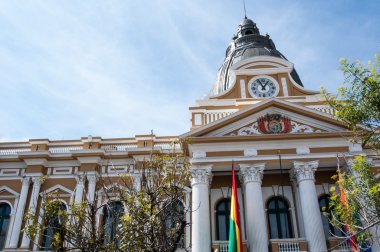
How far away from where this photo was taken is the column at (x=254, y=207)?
17.6 m

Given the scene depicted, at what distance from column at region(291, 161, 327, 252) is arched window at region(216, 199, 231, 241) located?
358 centimetres

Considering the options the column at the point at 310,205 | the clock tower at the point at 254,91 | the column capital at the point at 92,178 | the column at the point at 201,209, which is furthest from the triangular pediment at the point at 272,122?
the column capital at the point at 92,178

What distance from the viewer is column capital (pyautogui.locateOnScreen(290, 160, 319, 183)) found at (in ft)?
62.7

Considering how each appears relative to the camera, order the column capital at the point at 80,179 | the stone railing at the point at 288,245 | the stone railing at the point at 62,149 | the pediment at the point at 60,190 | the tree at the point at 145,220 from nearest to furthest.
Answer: the tree at the point at 145,220
the stone railing at the point at 288,245
the column capital at the point at 80,179
the pediment at the point at 60,190
the stone railing at the point at 62,149

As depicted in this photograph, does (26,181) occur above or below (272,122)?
below

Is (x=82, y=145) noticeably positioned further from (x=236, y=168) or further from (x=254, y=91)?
(x=254, y=91)

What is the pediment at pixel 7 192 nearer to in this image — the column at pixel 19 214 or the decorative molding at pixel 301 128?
the column at pixel 19 214

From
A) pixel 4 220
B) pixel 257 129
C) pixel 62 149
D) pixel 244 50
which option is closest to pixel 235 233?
pixel 257 129

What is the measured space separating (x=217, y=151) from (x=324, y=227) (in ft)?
19.7

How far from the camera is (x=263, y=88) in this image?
25062 millimetres

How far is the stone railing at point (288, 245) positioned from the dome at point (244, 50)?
524 inches

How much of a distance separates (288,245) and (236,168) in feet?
13.6

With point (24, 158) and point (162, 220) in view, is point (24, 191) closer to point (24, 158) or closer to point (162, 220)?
point (24, 158)

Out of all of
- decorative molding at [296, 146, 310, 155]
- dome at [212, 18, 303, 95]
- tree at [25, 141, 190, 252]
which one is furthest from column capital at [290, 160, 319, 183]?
dome at [212, 18, 303, 95]
